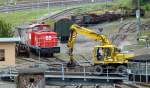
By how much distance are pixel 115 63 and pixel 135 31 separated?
71.1 ft

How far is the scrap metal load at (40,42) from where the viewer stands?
39312 mm

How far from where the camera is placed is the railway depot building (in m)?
33.1

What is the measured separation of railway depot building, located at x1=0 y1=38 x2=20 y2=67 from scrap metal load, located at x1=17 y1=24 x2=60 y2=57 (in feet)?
18.9

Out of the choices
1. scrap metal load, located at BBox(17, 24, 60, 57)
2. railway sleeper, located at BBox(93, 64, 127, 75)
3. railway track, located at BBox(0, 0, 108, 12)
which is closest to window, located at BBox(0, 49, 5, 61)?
scrap metal load, located at BBox(17, 24, 60, 57)

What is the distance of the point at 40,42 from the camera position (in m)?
39.2

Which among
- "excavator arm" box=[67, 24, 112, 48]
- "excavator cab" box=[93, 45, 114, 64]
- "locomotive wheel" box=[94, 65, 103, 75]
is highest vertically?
"excavator arm" box=[67, 24, 112, 48]

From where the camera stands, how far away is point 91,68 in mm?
29984

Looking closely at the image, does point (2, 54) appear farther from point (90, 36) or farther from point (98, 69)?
point (98, 69)

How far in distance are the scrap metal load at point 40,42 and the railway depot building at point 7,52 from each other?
18.9ft

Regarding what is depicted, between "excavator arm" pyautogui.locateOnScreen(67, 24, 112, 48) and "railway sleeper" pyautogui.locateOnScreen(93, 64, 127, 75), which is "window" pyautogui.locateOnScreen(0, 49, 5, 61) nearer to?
"excavator arm" pyautogui.locateOnScreen(67, 24, 112, 48)

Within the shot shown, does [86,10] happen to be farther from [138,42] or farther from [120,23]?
[138,42]

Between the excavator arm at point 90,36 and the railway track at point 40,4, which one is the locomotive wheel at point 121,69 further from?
the railway track at point 40,4

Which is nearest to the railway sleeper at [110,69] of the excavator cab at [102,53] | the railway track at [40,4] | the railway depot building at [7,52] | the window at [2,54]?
the excavator cab at [102,53]

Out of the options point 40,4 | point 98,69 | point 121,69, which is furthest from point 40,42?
point 40,4
